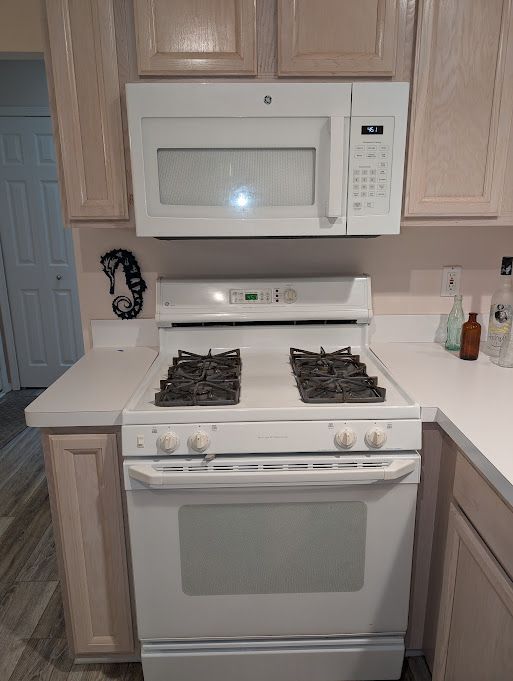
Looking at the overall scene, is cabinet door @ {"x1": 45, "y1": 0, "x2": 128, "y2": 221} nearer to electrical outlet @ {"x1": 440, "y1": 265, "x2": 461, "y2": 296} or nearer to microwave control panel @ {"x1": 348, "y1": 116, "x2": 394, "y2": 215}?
microwave control panel @ {"x1": 348, "y1": 116, "x2": 394, "y2": 215}

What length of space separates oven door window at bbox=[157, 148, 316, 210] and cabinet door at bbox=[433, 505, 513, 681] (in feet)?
3.24

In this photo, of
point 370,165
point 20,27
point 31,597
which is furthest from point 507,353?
point 20,27

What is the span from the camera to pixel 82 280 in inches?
74.9

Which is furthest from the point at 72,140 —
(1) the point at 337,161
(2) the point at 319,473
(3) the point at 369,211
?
(2) the point at 319,473

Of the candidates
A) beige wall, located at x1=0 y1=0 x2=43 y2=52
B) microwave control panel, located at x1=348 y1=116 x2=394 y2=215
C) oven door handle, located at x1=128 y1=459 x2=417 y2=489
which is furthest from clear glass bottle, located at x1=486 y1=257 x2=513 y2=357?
beige wall, located at x1=0 y1=0 x2=43 y2=52

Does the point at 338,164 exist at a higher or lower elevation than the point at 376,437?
higher

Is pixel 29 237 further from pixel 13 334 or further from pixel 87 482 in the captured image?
pixel 87 482

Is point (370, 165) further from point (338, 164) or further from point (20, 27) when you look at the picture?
point (20, 27)

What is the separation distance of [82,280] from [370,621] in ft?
4.93

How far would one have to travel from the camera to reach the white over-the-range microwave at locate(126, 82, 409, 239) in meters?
1.40

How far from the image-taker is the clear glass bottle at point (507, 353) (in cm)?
169

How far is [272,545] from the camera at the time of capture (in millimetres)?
1394

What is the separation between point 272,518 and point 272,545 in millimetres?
81

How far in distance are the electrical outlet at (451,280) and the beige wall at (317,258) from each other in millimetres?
22
